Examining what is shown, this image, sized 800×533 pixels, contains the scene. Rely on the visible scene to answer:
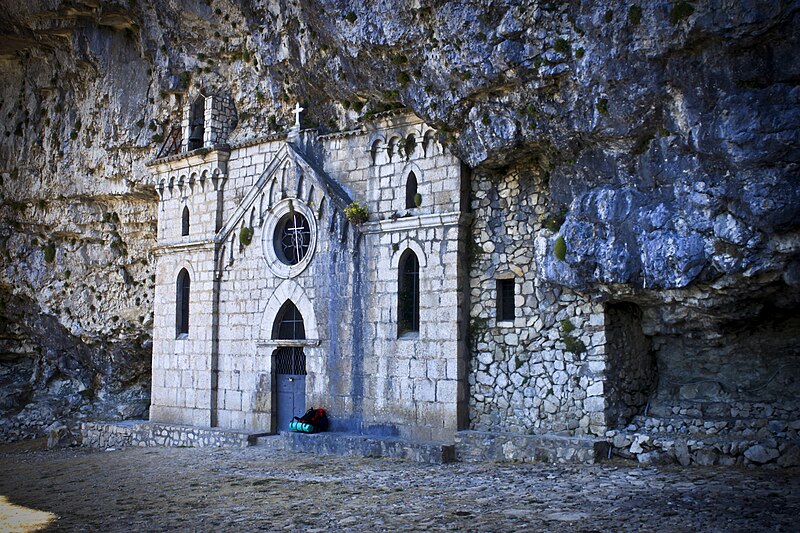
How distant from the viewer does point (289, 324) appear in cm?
1772

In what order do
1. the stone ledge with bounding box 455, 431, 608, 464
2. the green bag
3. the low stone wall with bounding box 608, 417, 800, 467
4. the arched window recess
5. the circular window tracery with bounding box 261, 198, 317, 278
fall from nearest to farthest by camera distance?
the low stone wall with bounding box 608, 417, 800, 467 < the stone ledge with bounding box 455, 431, 608, 464 < the arched window recess < the green bag < the circular window tracery with bounding box 261, 198, 317, 278

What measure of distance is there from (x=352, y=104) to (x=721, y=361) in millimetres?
8901

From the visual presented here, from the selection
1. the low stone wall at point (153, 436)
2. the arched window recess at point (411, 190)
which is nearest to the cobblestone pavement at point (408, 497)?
the low stone wall at point (153, 436)

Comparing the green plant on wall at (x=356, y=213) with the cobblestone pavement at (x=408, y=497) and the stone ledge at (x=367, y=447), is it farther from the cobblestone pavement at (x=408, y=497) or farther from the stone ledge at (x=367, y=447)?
the cobblestone pavement at (x=408, y=497)

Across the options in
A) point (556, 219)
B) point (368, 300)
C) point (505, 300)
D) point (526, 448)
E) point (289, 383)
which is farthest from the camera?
point (289, 383)

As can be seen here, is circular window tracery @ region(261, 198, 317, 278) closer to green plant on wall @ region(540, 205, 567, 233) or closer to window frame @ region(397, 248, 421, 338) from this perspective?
window frame @ region(397, 248, 421, 338)

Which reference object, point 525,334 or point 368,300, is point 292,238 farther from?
point 525,334

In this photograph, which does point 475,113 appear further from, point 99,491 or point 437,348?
point 99,491

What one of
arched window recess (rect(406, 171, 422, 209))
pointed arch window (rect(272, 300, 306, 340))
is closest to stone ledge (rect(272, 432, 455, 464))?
pointed arch window (rect(272, 300, 306, 340))

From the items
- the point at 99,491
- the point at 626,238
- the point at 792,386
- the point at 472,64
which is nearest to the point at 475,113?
the point at 472,64

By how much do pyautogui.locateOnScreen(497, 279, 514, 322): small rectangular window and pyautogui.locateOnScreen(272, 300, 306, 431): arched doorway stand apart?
4770 millimetres

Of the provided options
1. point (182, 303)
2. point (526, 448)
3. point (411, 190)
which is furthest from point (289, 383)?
point (526, 448)

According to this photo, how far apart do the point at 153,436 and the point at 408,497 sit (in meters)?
10.2

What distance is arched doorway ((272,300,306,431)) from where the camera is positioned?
1738 centimetres
